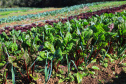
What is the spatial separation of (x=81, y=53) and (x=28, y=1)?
163ft

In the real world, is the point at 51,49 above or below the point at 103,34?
below

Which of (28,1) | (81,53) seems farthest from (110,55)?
(28,1)

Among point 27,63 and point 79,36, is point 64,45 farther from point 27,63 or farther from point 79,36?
point 27,63

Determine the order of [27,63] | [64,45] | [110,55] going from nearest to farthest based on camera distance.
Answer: [27,63] < [64,45] < [110,55]

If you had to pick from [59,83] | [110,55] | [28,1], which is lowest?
[59,83]

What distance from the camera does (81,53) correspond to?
2104 millimetres

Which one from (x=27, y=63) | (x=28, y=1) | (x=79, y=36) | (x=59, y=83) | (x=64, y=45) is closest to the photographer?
(x=27, y=63)

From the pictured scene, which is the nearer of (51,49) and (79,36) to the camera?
(51,49)

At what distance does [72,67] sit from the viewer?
218 cm

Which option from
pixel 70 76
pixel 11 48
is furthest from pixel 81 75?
pixel 11 48

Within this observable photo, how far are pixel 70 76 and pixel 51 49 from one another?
0.57 metres

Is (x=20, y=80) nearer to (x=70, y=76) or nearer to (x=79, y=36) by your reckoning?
(x=70, y=76)

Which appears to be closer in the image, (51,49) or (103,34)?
(51,49)

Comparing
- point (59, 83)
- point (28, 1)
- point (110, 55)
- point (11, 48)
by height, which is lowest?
point (59, 83)
